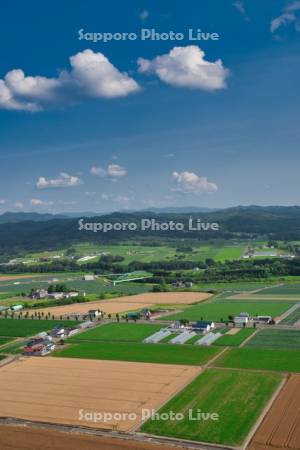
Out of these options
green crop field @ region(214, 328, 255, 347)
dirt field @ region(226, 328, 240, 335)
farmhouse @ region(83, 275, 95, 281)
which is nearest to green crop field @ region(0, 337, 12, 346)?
green crop field @ region(214, 328, 255, 347)

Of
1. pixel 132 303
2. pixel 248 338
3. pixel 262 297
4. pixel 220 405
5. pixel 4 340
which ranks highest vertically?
pixel 262 297

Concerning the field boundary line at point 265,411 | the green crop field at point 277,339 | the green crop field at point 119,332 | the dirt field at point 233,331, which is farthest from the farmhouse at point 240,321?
the field boundary line at point 265,411

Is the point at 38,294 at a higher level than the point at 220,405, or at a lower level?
lower

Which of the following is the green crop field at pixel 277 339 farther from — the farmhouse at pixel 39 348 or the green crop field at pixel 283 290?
the green crop field at pixel 283 290

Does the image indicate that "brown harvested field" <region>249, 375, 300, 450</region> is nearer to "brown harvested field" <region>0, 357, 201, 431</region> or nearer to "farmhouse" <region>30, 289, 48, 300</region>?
"brown harvested field" <region>0, 357, 201, 431</region>

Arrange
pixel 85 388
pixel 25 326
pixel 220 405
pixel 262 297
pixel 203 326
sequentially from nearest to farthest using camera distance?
pixel 220 405 < pixel 85 388 < pixel 203 326 < pixel 25 326 < pixel 262 297

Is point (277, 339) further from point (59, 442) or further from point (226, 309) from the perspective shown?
point (59, 442)

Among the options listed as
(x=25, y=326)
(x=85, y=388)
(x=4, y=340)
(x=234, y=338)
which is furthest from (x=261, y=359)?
(x=25, y=326)

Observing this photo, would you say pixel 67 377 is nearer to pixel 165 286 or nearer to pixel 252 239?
pixel 165 286
